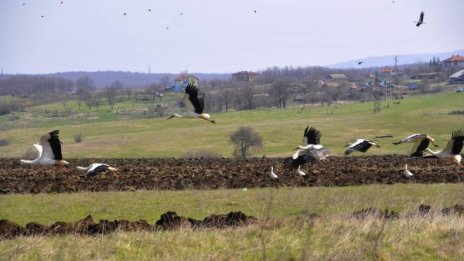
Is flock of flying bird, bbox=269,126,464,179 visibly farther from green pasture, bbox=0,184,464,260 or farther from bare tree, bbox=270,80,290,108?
bare tree, bbox=270,80,290,108

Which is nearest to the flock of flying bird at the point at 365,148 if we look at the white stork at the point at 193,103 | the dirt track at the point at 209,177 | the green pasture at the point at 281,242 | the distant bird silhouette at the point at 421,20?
the white stork at the point at 193,103

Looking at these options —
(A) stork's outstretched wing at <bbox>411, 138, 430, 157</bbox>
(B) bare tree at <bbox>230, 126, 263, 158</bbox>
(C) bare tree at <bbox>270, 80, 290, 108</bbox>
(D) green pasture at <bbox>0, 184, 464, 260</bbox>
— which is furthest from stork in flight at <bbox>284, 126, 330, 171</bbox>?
(C) bare tree at <bbox>270, 80, 290, 108</bbox>

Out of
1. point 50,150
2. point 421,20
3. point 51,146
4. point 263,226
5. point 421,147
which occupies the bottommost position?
point 421,147

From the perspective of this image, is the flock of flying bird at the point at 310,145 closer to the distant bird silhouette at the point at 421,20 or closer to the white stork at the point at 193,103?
the white stork at the point at 193,103

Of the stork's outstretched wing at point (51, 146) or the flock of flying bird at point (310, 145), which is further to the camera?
the stork's outstretched wing at point (51, 146)

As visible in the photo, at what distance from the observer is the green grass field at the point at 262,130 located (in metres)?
79.8

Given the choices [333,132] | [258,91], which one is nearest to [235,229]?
[333,132]

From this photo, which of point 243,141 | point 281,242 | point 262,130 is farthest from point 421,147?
point 262,130

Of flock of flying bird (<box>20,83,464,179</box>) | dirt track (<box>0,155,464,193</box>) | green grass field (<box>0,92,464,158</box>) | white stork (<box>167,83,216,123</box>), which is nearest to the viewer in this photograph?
white stork (<box>167,83,216,123</box>)

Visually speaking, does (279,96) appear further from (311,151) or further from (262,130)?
(311,151)

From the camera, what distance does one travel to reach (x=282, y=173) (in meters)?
33.7

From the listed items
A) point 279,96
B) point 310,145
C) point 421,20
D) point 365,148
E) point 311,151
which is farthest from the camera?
point 279,96

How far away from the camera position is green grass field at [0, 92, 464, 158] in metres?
79.8

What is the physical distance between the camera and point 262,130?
309 feet
